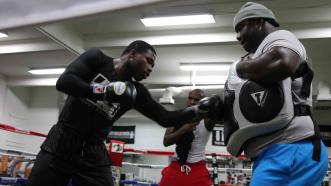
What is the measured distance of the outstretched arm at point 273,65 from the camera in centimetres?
134


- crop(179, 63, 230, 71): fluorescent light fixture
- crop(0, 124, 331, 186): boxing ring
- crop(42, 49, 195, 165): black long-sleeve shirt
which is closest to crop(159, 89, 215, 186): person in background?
crop(42, 49, 195, 165): black long-sleeve shirt

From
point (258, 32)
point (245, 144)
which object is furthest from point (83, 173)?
point (258, 32)

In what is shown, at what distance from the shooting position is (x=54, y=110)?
11352mm

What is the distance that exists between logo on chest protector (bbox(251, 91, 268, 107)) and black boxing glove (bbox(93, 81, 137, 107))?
0.55 m

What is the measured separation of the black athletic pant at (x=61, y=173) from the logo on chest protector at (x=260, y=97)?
1.02 meters

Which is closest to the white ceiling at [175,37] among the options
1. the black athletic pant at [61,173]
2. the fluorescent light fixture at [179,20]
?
the fluorescent light fixture at [179,20]

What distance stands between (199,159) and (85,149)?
4.52 ft

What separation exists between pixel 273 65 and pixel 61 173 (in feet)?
3.92

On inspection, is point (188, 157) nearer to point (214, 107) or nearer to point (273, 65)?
point (214, 107)

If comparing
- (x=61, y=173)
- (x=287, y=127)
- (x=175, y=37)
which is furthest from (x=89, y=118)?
(x=175, y=37)

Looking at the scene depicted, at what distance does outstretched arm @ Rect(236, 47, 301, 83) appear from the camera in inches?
52.7

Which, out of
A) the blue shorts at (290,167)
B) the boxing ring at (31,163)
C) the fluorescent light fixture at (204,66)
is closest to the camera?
the blue shorts at (290,167)

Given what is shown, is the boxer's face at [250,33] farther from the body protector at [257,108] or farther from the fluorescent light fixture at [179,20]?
the fluorescent light fixture at [179,20]

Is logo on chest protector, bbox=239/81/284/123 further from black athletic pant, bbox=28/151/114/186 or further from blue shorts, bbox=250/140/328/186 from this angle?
black athletic pant, bbox=28/151/114/186
